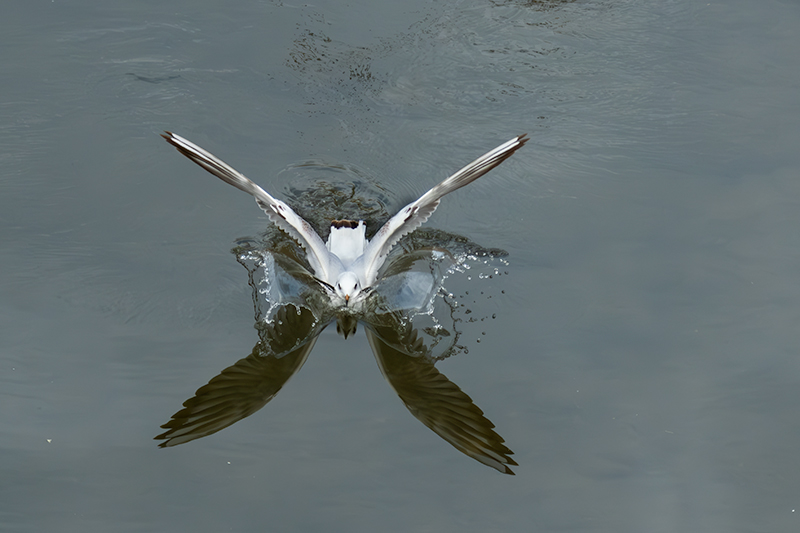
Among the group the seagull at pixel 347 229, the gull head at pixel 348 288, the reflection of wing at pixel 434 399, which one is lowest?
the reflection of wing at pixel 434 399

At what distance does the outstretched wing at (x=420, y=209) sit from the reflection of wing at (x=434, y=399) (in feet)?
2.62

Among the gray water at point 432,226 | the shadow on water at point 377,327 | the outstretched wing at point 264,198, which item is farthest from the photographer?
the outstretched wing at point 264,198

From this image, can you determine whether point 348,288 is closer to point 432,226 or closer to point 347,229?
point 347,229

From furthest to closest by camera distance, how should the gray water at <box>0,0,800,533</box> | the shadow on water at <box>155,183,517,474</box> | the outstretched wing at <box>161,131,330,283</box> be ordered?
the outstretched wing at <box>161,131,330,283</box> → the shadow on water at <box>155,183,517,474</box> → the gray water at <box>0,0,800,533</box>

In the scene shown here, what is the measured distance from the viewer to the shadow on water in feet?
16.2

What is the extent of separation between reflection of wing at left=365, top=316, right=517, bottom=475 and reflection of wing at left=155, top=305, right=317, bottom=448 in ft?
1.87

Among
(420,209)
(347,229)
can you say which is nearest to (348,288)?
(347,229)

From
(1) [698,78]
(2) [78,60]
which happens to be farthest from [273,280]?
(1) [698,78]

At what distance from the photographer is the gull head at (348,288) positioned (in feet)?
19.1

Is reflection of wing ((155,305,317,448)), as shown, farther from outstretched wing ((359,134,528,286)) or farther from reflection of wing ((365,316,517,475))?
outstretched wing ((359,134,528,286))

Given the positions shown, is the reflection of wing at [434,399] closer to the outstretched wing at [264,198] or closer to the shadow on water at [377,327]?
the shadow on water at [377,327]

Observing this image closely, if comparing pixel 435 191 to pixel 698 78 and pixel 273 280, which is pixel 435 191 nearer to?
pixel 273 280

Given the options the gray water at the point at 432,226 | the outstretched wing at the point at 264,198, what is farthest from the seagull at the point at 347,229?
the gray water at the point at 432,226

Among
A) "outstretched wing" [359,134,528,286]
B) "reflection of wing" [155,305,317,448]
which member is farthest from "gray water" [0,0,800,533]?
"outstretched wing" [359,134,528,286]
